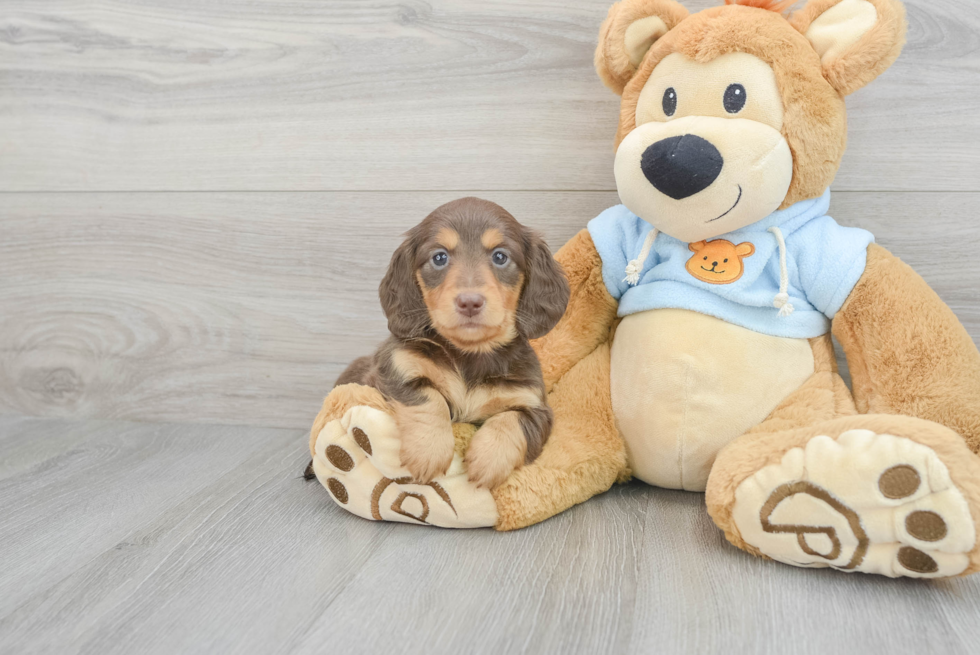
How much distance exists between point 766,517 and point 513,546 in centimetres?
46

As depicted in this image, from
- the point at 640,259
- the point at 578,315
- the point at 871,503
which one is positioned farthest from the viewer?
the point at 578,315

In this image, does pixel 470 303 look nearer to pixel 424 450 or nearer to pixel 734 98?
pixel 424 450

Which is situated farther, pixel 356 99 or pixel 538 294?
pixel 356 99

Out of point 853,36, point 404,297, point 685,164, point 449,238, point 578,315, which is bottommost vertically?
point 578,315

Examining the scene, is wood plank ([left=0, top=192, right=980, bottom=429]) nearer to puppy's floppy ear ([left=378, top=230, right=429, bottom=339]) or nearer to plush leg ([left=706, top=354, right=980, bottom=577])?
puppy's floppy ear ([left=378, top=230, right=429, bottom=339])

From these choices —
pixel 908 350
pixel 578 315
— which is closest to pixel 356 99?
pixel 578 315

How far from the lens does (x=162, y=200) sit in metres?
2.14

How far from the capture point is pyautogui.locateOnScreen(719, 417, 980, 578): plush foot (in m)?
1.10

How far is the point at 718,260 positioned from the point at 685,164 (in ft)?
0.83

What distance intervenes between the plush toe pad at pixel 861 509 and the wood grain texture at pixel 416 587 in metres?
0.06

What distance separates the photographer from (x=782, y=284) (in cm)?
146

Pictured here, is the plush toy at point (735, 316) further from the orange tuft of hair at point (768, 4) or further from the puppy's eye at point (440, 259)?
the puppy's eye at point (440, 259)

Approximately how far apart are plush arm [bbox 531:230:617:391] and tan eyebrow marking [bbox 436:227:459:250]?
1.26ft

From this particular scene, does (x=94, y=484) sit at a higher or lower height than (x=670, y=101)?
lower
